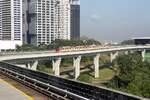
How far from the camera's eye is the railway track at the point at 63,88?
14173 mm

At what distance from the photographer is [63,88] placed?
1942 centimetres

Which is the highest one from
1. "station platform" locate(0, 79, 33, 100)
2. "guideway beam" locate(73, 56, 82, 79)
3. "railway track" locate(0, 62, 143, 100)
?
"railway track" locate(0, 62, 143, 100)

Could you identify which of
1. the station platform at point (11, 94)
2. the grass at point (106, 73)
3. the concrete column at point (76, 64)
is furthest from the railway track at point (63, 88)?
the grass at point (106, 73)

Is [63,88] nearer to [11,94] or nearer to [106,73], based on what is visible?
[11,94]

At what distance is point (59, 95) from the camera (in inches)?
771

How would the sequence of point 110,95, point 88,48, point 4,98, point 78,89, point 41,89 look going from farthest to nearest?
point 88,48, point 41,89, point 4,98, point 78,89, point 110,95

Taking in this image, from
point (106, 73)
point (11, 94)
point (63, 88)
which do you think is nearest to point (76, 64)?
point (106, 73)

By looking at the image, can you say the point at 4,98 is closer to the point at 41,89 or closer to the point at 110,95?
the point at 41,89

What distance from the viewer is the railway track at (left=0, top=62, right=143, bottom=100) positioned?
14.2m

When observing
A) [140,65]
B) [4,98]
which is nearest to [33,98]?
[4,98]

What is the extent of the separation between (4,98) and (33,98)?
1665 millimetres

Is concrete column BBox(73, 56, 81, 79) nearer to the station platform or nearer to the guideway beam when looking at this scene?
the guideway beam

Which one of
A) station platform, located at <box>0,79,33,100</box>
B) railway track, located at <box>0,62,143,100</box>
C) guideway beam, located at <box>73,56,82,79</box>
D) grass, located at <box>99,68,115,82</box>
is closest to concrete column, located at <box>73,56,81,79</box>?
A: guideway beam, located at <box>73,56,82,79</box>

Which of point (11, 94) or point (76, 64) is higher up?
point (11, 94)
